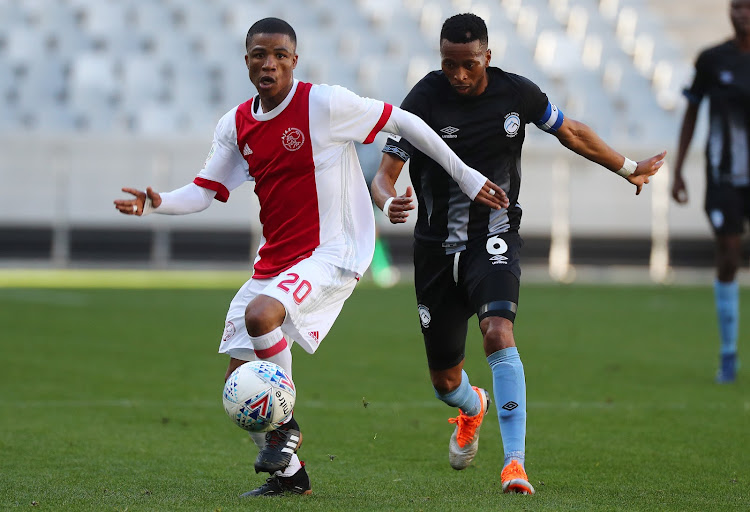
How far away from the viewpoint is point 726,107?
30.1 feet

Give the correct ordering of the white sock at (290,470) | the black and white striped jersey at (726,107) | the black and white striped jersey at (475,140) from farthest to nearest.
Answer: the black and white striped jersey at (726,107)
the black and white striped jersey at (475,140)
the white sock at (290,470)

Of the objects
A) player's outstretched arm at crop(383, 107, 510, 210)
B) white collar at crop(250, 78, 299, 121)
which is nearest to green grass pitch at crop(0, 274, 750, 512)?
player's outstretched arm at crop(383, 107, 510, 210)

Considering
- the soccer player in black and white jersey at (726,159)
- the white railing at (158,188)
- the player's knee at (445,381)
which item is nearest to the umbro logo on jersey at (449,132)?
the player's knee at (445,381)

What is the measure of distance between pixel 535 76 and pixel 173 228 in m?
9.68

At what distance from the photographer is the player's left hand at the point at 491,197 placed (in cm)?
503

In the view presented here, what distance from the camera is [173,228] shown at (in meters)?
25.8

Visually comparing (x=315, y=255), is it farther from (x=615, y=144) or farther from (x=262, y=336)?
(x=615, y=144)

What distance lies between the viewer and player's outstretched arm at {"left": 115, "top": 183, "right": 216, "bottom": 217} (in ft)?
15.9

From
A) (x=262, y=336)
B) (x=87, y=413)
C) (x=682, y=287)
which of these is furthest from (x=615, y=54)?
(x=262, y=336)

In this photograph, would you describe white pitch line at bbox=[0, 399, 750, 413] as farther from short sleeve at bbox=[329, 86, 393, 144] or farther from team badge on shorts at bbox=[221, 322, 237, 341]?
short sleeve at bbox=[329, 86, 393, 144]

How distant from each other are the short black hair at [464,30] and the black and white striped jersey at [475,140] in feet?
1.18

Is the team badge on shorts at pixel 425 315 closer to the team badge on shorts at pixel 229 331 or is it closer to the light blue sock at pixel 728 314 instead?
the team badge on shorts at pixel 229 331

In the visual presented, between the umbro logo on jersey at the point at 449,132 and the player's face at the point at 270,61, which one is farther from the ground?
the player's face at the point at 270,61

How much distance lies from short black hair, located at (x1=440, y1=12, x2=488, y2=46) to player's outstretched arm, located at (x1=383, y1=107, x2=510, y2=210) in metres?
0.39
